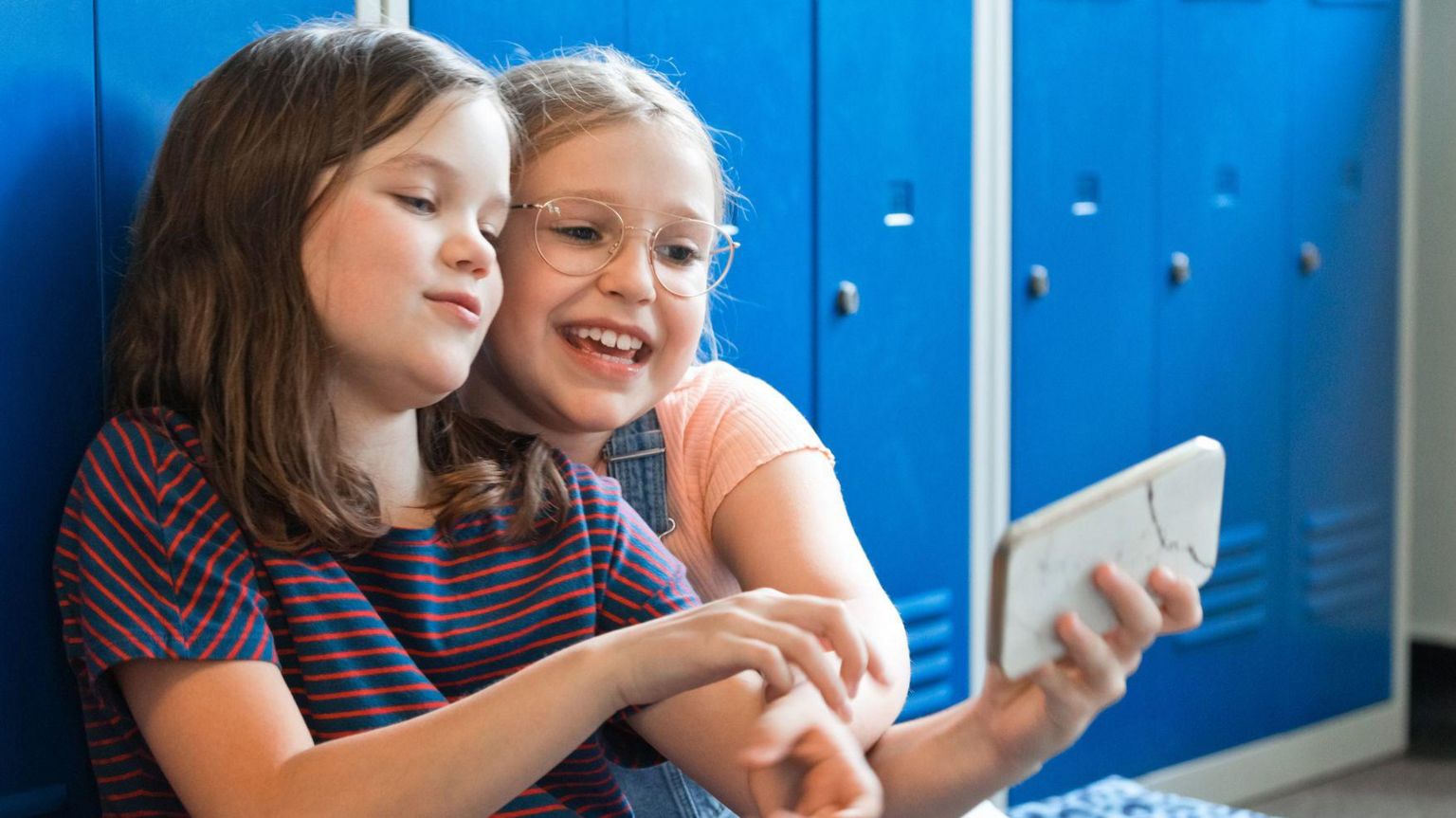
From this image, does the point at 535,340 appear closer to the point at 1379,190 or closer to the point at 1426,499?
the point at 1379,190

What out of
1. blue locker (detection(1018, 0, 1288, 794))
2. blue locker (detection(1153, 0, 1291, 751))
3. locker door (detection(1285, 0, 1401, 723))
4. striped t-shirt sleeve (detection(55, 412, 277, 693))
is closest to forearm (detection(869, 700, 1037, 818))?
striped t-shirt sleeve (detection(55, 412, 277, 693))

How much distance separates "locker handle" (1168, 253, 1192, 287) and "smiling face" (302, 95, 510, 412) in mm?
1570

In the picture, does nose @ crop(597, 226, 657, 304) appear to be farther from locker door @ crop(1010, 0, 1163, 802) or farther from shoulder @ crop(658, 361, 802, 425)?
locker door @ crop(1010, 0, 1163, 802)

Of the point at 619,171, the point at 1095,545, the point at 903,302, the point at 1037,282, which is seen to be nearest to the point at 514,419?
the point at 619,171

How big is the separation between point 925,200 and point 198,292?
1173 millimetres

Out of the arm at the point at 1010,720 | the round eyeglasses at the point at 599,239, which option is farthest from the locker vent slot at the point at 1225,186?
the arm at the point at 1010,720

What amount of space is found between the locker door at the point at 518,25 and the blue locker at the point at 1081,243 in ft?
2.42

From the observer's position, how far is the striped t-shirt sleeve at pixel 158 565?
3.30 ft

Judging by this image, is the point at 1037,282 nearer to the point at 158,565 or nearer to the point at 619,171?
the point at 619,171

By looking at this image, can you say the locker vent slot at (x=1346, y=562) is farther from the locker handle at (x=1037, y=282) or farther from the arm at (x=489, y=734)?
the arm at (x=489, y=734)

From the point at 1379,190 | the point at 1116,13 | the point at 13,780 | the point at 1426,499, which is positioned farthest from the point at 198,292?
the point at 1426,499

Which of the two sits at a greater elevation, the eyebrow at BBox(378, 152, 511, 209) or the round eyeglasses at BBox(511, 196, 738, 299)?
the eyebrow at BBox(378, 152, 511, 209)

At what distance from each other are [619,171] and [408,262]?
0.26 meters

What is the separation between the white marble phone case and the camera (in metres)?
0.91
